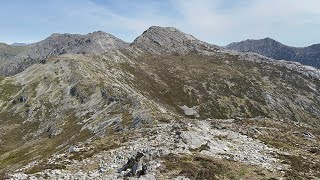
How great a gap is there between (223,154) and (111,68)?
520 ft

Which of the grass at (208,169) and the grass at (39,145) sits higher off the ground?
the grass at (208,169)

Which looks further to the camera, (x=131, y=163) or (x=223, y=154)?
(x=223, y=154)

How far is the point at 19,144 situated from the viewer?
360 feet

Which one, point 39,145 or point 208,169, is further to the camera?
point 39,145

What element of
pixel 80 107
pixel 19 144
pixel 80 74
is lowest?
pixel 19 144

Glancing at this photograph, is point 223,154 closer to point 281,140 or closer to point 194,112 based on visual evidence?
point 281,140

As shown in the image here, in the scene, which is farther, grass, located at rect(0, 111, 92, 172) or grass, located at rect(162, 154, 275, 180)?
grass, located at rect(0, 111, 92, 172)

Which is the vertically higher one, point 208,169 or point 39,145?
point 208,169

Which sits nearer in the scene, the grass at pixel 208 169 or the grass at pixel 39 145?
the grass at pixel 208 169

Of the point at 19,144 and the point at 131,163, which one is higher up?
the point at 131,163

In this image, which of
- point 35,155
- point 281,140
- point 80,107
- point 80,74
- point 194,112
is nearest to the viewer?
point 281,140

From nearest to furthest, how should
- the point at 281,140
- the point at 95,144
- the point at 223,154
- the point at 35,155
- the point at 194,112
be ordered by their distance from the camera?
the point at 223,154 → the point at 95,144 → the point at 281,140 → the point at 35,155 → the point at 194,112

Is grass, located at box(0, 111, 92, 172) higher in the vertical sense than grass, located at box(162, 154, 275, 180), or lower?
lower

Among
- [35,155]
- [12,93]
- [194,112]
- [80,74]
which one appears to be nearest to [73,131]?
[35,155]
